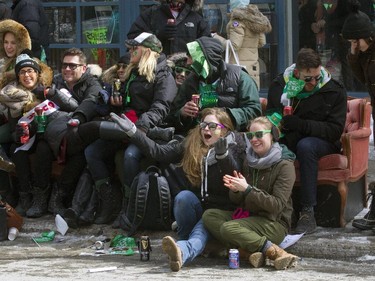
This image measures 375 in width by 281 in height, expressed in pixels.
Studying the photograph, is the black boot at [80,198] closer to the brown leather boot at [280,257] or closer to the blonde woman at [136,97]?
the blonde woman at [136,97]

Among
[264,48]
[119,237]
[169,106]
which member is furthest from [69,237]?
[264,48]

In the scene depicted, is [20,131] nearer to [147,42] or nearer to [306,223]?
[147,42]

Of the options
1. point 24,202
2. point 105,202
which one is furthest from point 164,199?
point 24,202

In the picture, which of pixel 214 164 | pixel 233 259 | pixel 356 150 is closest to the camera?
pixel 233 259

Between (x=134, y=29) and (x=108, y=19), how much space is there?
10.0 feet

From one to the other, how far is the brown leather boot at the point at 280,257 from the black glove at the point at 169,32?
150 inches

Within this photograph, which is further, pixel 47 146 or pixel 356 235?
pixel 47 146

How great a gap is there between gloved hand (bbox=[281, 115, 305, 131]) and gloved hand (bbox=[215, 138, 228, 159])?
2.61 ft

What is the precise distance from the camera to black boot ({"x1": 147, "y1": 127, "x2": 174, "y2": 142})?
34.6ft

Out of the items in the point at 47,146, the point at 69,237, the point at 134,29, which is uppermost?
the point at 134,29

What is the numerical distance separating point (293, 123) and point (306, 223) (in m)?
0.86

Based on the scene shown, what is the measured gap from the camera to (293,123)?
10242mm

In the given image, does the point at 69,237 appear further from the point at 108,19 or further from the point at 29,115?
the point at 108,19

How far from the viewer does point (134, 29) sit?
495 inches
